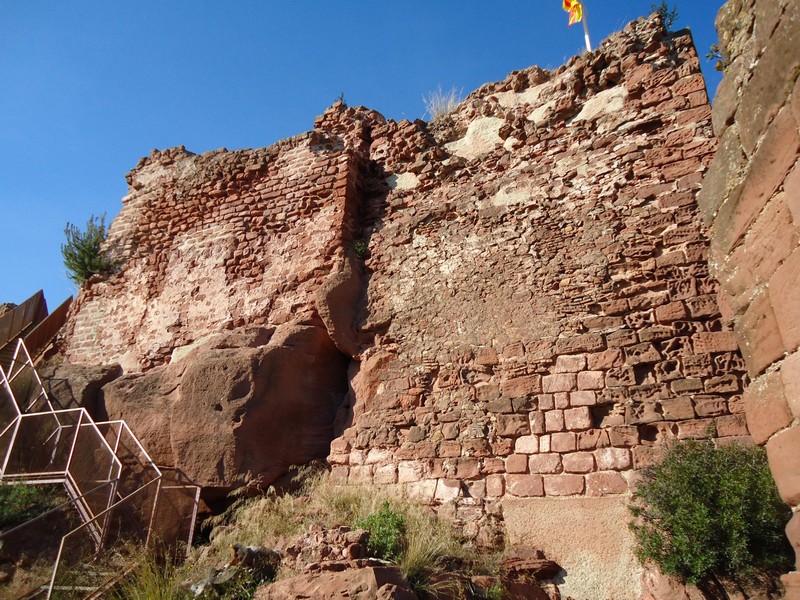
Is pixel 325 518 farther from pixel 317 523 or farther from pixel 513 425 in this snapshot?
pixel 513 425

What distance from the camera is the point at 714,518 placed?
15.4 ft

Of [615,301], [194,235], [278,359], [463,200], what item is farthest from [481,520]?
[194,235]

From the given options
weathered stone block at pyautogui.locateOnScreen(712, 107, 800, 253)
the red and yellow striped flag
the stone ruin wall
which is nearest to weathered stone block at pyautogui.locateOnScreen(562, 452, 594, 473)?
the stone ruin wall

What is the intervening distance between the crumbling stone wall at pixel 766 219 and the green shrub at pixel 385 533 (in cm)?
335

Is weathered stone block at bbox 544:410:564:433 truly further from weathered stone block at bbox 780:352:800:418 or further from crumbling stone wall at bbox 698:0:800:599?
weathered stone block at bbox 780:352:800:418

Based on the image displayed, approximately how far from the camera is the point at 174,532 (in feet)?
23.5

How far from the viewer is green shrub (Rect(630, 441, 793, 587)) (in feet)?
14.9

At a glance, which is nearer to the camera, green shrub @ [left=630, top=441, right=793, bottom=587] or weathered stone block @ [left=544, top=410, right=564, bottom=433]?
green shrub @ [left=630, top=441, right=793, bottom=587]

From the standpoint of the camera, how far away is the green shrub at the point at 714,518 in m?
4.55

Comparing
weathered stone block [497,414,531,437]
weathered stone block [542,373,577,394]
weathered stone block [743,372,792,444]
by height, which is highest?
weathered stone block [542,373,577,394]

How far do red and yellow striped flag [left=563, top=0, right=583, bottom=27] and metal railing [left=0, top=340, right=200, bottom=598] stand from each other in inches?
425

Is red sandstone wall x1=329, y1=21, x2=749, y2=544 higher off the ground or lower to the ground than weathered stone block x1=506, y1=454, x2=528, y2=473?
higher

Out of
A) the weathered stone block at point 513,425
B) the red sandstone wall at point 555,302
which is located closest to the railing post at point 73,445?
the red sandstone wall at point 555,302

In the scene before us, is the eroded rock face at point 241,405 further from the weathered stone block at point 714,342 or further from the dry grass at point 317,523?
the weathered stone block at point 714,342
